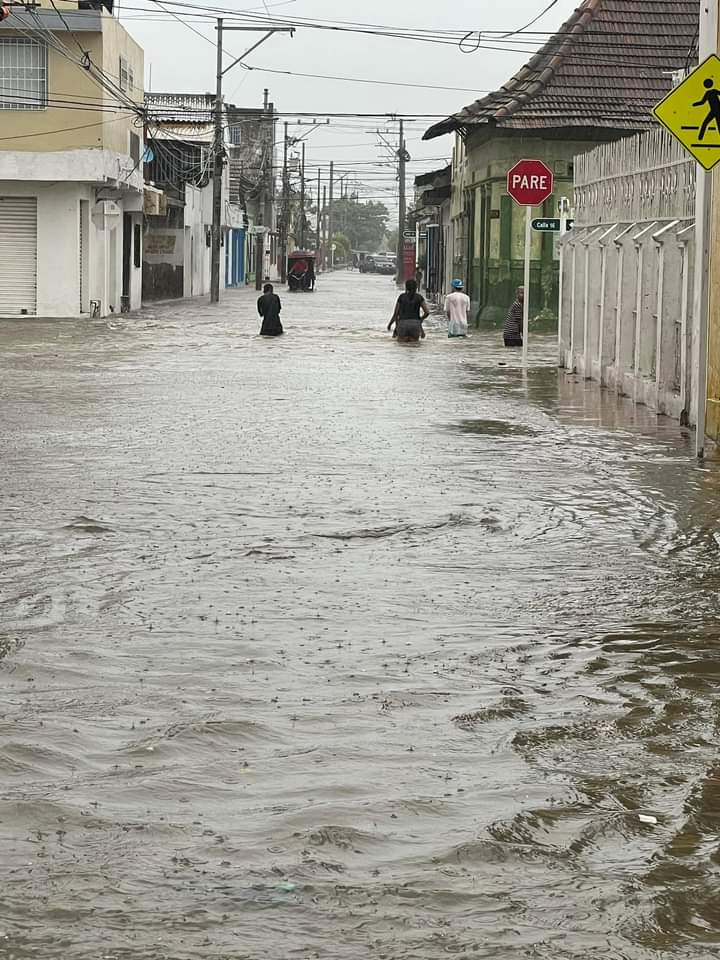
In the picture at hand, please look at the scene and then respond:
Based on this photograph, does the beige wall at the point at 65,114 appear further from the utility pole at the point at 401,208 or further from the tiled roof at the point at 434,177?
the utility pole at the point at 401,208

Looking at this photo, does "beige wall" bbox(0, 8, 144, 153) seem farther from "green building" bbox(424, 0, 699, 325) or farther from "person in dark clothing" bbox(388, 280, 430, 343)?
"person in dark clothing" bbox(388, 280, 430, 343)

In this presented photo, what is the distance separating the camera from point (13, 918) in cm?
409

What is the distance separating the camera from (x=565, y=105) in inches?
1556

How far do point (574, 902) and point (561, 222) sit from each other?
73.7 ft

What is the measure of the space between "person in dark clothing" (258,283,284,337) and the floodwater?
19.9 m

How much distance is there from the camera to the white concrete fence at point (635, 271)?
16938 millimetres

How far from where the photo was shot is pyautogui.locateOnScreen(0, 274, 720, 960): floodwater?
4211 millimetres

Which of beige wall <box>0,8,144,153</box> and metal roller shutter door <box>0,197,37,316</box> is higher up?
beige wall <box>0,8,144,153</box>

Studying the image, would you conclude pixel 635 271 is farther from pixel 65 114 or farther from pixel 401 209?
pixel 401 209

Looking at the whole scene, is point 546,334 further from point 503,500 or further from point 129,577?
point 129,577

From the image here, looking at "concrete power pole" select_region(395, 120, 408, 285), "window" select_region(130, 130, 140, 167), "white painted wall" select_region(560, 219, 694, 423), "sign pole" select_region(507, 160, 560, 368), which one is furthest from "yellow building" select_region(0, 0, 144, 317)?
"concrete power pole" select_region(395, 120, 408, 285)

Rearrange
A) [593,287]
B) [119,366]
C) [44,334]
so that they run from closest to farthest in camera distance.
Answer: [593,287] < [119,366] < [44,334]

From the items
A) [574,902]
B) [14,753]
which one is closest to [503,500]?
[14,753]

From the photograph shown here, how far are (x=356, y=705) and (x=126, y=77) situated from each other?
41546mm
